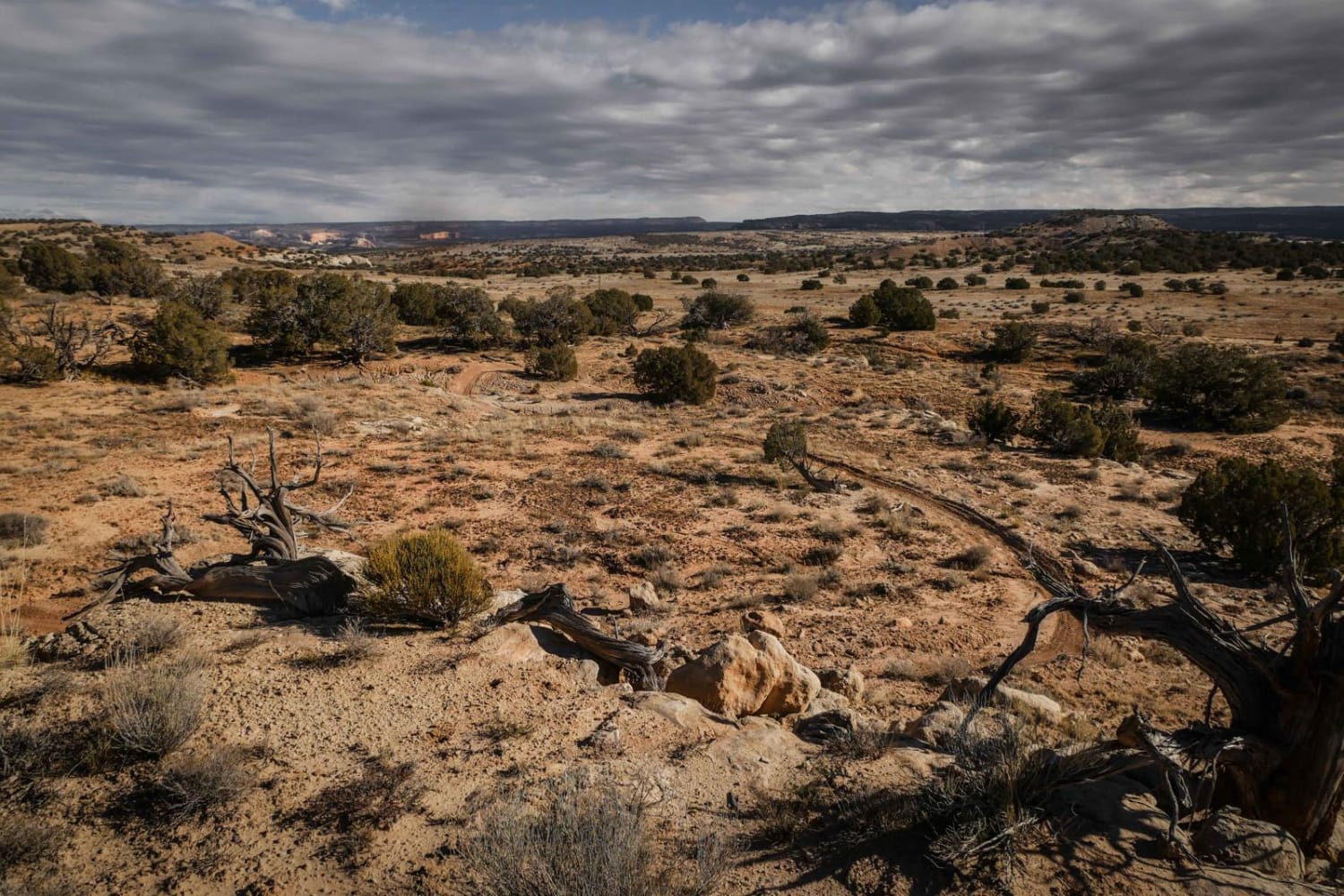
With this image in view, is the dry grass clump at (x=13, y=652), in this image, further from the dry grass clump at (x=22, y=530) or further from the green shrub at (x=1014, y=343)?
the green shrub at (x=1014, y=343)

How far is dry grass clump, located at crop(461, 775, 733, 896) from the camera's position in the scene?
297 centimetres

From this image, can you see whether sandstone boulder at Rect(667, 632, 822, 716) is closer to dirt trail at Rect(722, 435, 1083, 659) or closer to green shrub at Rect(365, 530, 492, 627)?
green shrub at Rect(365, 530, 492, 627)

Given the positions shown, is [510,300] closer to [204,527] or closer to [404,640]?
[204,527]

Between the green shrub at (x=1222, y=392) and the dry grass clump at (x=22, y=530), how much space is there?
92.2 ft

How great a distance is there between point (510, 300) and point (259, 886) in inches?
1344

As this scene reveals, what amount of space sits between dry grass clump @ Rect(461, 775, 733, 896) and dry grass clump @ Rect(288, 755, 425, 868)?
558 millimetres

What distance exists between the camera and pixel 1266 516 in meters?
10.6

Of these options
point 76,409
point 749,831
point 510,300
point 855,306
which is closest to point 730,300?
point 855,306

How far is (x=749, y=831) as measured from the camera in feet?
12.8

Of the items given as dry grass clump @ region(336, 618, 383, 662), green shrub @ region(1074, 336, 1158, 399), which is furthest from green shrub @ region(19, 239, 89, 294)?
green shrub @ region(1074, 336, 1158, 399)

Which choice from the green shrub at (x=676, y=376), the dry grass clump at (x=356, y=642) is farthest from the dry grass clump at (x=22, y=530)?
the green shrub at (x=676, y=376)

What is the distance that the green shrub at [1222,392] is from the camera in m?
20.0

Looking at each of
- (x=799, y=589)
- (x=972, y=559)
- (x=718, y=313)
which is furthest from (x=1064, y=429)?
(x=718, y=313)

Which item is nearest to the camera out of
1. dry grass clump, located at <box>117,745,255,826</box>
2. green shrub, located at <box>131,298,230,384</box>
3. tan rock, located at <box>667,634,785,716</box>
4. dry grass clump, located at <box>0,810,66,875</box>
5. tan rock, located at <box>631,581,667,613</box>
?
dry grass clump, located at <box>0,810,66,875</box>
